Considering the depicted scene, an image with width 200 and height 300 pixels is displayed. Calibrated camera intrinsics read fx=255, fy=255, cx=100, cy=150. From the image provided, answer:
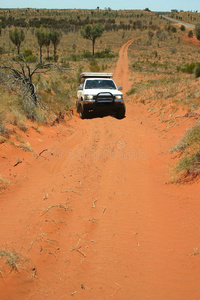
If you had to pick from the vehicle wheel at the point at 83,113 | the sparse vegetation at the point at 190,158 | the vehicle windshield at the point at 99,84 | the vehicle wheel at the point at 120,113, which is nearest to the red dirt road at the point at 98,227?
the sparse vegetation at the point at 190,158

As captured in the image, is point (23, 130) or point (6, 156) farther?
point (23, 130)

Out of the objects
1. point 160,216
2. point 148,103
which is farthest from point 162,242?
point 148,103

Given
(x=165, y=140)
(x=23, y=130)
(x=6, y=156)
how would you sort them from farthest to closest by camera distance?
(x=165, y=140) < (x=23, y=130) < (x=6, y=156)

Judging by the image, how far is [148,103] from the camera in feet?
48.8

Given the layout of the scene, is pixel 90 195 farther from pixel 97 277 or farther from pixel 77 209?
pixel 97 277

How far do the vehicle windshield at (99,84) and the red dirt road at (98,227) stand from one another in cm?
504

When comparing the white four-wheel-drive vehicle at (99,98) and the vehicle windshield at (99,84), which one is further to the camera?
the vehicle windshield at (99,84)

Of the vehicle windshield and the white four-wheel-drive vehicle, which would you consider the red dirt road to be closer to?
the white four-wheel-drive vehicle

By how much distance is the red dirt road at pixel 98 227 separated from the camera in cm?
305

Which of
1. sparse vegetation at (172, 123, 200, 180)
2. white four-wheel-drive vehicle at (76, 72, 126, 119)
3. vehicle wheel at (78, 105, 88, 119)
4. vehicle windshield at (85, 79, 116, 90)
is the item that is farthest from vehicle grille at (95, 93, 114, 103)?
sparse vegetation at (172, 123, 200, 180)

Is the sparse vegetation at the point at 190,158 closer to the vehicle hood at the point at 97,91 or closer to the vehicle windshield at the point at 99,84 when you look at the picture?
the vehicle hood at the point at 97,91

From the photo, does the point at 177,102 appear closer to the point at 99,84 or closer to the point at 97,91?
the point at 99,84

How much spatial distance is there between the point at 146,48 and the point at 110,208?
49985 mm

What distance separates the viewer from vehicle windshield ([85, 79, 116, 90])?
1147 cm
